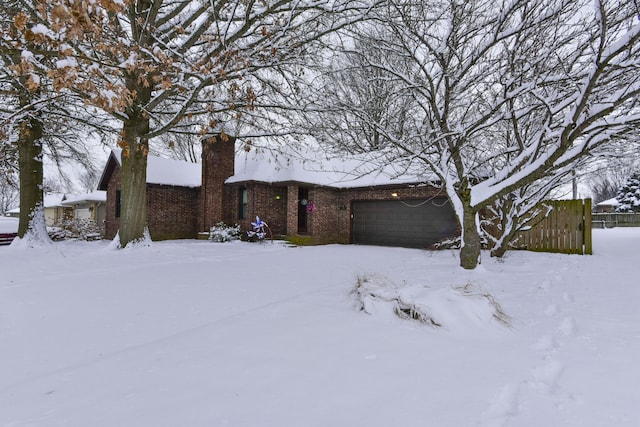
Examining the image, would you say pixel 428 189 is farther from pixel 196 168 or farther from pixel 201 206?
pixel 196 168

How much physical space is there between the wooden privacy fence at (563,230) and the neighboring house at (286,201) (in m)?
2.61

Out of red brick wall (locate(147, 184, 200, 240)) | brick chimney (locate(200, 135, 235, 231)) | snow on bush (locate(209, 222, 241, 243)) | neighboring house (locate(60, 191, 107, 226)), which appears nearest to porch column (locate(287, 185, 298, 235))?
snow on bush (locate(209, 222, 241, 243))

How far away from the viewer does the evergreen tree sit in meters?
27.9

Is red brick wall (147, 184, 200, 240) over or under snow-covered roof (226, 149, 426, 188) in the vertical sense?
under

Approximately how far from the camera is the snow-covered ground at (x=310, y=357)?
79.7 inches

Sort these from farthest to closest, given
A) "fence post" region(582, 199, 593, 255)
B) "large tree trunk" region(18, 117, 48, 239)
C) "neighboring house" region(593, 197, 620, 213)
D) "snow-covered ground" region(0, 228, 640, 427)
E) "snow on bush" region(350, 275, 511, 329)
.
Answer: "neighboring house" region(593, 197, 620, 213), "large tree trunk" region(18, 117, 48, 239), "fence post" region(582, 199, 593, 255), "snow on bush" region(350, 275, 511, 329), "snow-covered ground" region(0, 228, 640, 427)

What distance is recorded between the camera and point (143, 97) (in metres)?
10.1

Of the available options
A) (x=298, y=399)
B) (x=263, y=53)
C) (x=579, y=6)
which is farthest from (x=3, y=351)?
(x=579, y=6)

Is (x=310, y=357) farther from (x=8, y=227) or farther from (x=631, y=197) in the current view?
(x=631, y=197)

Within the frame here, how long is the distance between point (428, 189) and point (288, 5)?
7.78 meters

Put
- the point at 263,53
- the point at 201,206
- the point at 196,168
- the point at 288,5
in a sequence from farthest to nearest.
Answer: the point at 196,168
the point at 201,206
the point at 288,5
the point at 263,53

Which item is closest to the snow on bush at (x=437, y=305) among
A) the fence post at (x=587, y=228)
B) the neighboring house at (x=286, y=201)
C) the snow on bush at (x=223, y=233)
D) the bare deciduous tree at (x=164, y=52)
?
the bare deciduous tree at (x=164, y=52)

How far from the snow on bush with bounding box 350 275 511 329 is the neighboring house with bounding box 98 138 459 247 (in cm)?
909

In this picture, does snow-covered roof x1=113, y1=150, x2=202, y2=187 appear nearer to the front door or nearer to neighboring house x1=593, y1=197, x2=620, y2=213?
the front door
